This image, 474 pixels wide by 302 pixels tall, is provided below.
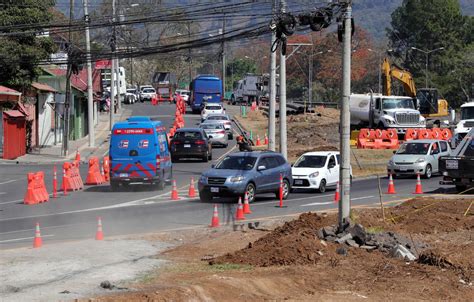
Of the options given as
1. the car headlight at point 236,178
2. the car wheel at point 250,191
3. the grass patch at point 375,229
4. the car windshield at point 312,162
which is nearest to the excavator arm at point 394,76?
the car windshield at point 312,162

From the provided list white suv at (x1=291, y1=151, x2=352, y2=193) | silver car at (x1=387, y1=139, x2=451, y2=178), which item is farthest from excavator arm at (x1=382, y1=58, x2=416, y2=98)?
white suv at (x1=291, y1=151, x2=352, y2=193)

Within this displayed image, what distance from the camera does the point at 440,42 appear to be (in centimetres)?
11156

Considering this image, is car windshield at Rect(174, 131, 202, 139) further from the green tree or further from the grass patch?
the green tree

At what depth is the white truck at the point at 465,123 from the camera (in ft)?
167

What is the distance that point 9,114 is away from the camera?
5112 cm

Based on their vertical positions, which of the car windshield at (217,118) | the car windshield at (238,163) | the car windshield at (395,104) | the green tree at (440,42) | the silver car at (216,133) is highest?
the green tree at (440,42)

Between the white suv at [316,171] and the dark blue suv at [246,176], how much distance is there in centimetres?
251

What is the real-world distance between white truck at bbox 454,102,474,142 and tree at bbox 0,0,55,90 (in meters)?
23.4

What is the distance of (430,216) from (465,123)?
98.8 ft

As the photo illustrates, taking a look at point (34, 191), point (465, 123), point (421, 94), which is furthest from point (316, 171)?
point (421, 94)

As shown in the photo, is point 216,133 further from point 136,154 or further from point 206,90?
point 206,90

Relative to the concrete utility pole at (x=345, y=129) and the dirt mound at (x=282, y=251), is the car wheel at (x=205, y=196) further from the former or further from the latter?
the dirt mound at (x=282, y=251)

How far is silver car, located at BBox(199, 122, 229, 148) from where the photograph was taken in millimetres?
58094

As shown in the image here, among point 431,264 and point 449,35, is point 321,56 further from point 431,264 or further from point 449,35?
point 431,264
